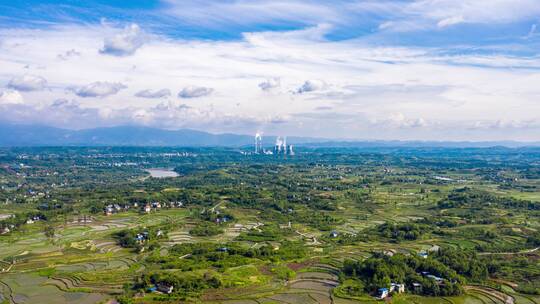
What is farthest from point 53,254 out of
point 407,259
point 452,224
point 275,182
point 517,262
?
point 275,182

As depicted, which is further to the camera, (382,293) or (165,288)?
(165,288)

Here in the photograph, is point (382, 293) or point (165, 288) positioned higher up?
point (382, 293)

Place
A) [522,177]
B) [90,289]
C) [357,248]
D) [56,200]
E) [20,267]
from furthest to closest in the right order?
[522,177], [56,200], [357,248], [20,267], [90,289]

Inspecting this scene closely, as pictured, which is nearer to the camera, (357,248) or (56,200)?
(357,248)

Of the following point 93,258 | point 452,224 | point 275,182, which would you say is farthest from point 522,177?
point 93,258

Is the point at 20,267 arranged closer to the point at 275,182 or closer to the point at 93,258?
the point at 93,258

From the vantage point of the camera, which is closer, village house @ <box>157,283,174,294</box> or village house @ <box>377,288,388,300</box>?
village house @ <box>377,288,388,300</box>

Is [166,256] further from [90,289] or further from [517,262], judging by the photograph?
[517,262]

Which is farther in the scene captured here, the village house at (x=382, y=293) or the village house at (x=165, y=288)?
the village house at (x=165, y=288)

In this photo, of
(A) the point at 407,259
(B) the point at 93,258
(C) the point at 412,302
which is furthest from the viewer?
(B) the point at 93,258
